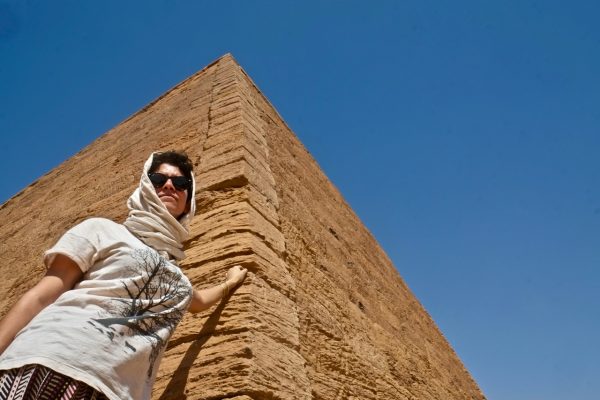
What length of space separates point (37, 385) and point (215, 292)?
0.92 metres

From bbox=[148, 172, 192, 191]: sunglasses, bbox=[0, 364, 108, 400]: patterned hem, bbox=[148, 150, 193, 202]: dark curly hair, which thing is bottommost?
bbox=[0, 364, 108, 400]: patterned hem

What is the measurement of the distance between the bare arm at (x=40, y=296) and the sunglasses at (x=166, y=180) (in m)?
0.56

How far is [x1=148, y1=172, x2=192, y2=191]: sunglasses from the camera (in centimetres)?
184

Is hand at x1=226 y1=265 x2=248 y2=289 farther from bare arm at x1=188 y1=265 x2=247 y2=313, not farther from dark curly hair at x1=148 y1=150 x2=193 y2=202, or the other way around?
dark curly hair at x1=148 y1=150 x2=193 y2=202

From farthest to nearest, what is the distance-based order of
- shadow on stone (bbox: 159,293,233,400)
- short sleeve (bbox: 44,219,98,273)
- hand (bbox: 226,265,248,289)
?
hand (bbox: 226,265,248,289)
shadow on stone (bbox: 159,293,233,400)
short sleeve (bbox: 44,219,98,273)

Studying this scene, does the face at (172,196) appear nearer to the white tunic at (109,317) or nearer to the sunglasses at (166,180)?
the sunglasses at (166,180)

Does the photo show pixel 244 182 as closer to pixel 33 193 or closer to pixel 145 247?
pixel 145 247

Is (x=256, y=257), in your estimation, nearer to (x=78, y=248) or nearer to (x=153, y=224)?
(x=153, y=224)

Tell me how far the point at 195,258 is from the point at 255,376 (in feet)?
3.02

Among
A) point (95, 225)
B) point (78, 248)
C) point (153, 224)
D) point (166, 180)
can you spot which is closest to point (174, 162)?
point (166, 180)

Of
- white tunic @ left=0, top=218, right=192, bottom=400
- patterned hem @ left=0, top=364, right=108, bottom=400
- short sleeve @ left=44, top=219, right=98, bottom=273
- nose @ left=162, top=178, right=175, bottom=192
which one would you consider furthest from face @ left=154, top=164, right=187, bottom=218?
patterned hem @ left=0, top=364, right=108, bottom=400

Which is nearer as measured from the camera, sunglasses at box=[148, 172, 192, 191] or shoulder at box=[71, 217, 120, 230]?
shoulder at box=[71, 217, 120, 230]

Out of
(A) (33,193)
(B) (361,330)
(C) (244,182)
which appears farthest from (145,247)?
(A) (33,193)

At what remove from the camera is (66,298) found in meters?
1.27
